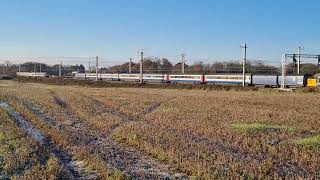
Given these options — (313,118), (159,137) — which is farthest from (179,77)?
(159,137)

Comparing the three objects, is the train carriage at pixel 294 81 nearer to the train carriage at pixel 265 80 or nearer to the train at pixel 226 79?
Result: the train at pixel 226 79

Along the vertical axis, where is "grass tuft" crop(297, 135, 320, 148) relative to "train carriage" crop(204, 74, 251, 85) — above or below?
below

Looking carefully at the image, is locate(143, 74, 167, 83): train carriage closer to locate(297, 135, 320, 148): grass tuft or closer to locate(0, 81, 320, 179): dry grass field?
locate(0, 81, 320, 179): dry grass field

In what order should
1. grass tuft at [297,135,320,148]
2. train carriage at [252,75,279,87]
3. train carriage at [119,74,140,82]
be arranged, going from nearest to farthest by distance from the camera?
grass tuft at [297,135,320,148]
train carriage at [252,75,279,87]
train carriage at [119,74,140,82]

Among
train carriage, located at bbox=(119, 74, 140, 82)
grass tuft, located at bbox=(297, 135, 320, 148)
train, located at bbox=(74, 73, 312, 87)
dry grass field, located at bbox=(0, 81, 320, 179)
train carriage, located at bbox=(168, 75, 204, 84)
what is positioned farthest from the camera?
train carriage, located at bbox=(119, 74, 140, 82)

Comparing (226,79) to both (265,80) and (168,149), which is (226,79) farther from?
(168,149)

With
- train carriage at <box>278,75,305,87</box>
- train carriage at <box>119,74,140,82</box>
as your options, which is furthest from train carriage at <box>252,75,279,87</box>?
train carriage at <box>119,74,140,82</box>

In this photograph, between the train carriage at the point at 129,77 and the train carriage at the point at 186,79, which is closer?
the train carriage at the point at 186,79

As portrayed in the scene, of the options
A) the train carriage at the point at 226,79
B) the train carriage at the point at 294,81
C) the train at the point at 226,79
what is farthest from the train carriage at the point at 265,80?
the train carriage at the point at 226,79

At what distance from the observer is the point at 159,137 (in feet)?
55.2

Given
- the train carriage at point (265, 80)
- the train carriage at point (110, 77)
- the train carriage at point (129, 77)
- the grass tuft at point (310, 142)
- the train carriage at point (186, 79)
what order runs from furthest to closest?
the train carriage at point (110, 77)
the train carriage at point (129, 77)
the train carriage at point (186, 79)
the train carriage at point (265, 80)
the grass tuft at point (310, 142)

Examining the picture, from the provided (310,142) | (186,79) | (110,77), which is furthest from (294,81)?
(310,142)

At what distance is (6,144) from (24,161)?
3.40 m

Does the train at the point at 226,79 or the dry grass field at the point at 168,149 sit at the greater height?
the train at the point at 226,79
